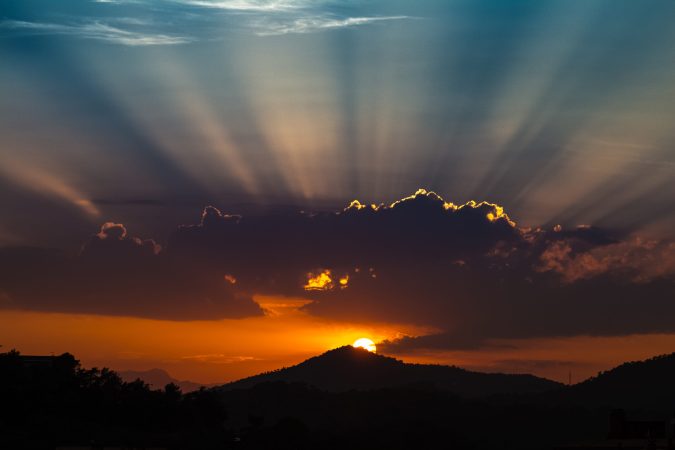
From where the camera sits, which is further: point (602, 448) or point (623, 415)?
point (623, 415)

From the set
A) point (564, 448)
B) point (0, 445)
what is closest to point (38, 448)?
point (0, 445)

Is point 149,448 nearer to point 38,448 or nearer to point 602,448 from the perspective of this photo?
point 38,448

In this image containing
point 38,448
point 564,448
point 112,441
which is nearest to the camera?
point 564,448

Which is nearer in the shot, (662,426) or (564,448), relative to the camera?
(564,448)

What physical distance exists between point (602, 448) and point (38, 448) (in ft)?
310

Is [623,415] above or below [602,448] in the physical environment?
above

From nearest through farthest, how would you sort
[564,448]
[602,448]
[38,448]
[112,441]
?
[602,448], [564,448], [38,448], [112,441]

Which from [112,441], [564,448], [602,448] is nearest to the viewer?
[602,448]

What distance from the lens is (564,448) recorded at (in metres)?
159

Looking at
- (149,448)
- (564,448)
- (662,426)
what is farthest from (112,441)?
(662,426)

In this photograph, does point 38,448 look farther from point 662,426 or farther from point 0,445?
point 662,426

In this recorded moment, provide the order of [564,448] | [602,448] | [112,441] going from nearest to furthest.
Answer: [602,448] < [564,448] < [112,441]

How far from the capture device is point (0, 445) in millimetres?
194125

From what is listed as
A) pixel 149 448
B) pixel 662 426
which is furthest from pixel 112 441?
pixel 662 426
